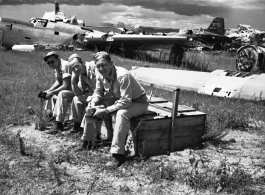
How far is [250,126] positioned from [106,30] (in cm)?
1531

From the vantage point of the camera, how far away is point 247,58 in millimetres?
10203

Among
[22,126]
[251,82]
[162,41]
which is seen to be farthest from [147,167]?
[162,41]

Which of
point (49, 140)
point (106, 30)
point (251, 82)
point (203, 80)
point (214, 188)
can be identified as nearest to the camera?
point (214, 188)

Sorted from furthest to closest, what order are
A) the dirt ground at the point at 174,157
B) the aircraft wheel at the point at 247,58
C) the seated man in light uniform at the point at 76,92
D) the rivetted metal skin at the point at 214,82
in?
the aircraft wheel at the point at 247,58
the rivetted metal skin at the point at 214,82
the seated man in light uniform at the point at 76,92
the dirt ground at the point at 174,157

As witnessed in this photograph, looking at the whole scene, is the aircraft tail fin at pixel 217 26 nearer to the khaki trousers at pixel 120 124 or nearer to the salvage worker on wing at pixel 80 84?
the salvage worker on wing at pixel 80 84

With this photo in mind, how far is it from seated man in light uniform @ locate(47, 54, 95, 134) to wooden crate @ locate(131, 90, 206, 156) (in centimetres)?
104

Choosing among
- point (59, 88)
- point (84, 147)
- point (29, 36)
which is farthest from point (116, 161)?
point (29, 36)

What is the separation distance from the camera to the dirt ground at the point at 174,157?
3.48 m

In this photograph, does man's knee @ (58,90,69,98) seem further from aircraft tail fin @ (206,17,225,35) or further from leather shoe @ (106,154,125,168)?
aircraft tail fin @ (206,17,225,35)

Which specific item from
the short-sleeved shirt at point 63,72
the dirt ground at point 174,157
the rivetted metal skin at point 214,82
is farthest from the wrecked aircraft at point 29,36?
the dirt ground at point 174,157

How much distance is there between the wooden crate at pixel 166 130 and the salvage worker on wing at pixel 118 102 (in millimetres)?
181

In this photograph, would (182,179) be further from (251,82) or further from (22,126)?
(251,82)

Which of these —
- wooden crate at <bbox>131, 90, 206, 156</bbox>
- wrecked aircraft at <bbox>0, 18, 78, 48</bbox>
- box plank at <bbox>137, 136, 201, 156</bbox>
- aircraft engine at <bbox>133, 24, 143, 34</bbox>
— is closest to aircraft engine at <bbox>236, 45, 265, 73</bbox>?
wooden crate at <bbox>131, 90, 206, 156</bbox>

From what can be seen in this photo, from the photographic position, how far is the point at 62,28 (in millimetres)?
18469
